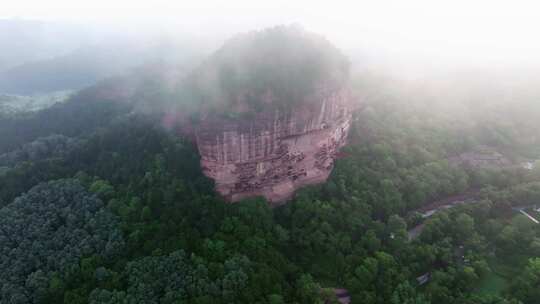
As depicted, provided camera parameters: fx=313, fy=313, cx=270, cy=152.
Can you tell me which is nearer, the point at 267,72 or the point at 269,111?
the point at 269,111

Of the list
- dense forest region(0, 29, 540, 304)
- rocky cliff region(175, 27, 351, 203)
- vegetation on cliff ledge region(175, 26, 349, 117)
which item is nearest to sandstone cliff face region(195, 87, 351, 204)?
rocky cliff region(175, 27, 351, 203)

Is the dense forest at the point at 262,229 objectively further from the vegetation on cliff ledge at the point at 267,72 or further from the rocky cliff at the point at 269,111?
the vegetation on cliff ledge at the point at 267,72

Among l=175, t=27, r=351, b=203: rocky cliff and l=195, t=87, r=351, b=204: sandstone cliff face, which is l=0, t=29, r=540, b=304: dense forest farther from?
l=175, t=27, r=351, b=203: rocky cliff

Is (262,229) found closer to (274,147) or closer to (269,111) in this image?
(274,147)

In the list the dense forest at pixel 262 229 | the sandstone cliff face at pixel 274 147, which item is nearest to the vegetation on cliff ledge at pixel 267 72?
the sandstone cliff face at pixel 274 147

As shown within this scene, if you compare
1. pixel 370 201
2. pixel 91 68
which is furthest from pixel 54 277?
pixel 91 68

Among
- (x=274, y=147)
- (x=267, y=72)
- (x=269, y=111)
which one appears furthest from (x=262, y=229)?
(x=267, y=72)
